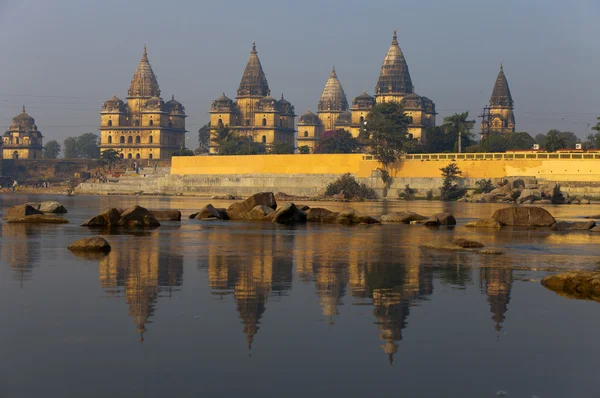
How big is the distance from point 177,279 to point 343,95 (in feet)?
437

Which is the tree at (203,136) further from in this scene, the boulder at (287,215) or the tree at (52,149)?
the boulder at (287,215)

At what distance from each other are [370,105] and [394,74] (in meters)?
6.76

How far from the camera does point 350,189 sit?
7406cm

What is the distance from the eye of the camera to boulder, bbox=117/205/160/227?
26484 mm

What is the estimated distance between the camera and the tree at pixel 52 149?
593 ft

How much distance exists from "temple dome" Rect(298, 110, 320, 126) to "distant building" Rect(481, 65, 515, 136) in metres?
25.7

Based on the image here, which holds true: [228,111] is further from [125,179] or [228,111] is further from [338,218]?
[338,218]

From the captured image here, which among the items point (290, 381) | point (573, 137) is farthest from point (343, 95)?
point (290, 381)

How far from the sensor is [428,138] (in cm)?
10019

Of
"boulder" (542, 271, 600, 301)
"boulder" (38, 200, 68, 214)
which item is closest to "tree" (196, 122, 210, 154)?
"boulder" (38, 200, 68, 214)

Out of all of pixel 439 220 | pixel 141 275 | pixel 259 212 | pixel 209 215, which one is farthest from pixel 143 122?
pixel 141 275

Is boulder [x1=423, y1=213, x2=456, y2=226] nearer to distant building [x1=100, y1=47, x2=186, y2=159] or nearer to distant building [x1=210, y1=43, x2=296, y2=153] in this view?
distant building [x1=210, y1=43, x2=296, y2=153]

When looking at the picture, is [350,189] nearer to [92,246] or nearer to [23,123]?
[92,246]

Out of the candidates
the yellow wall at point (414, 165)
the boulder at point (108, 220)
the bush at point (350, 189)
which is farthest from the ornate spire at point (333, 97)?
the boulder at point (108, 220)
